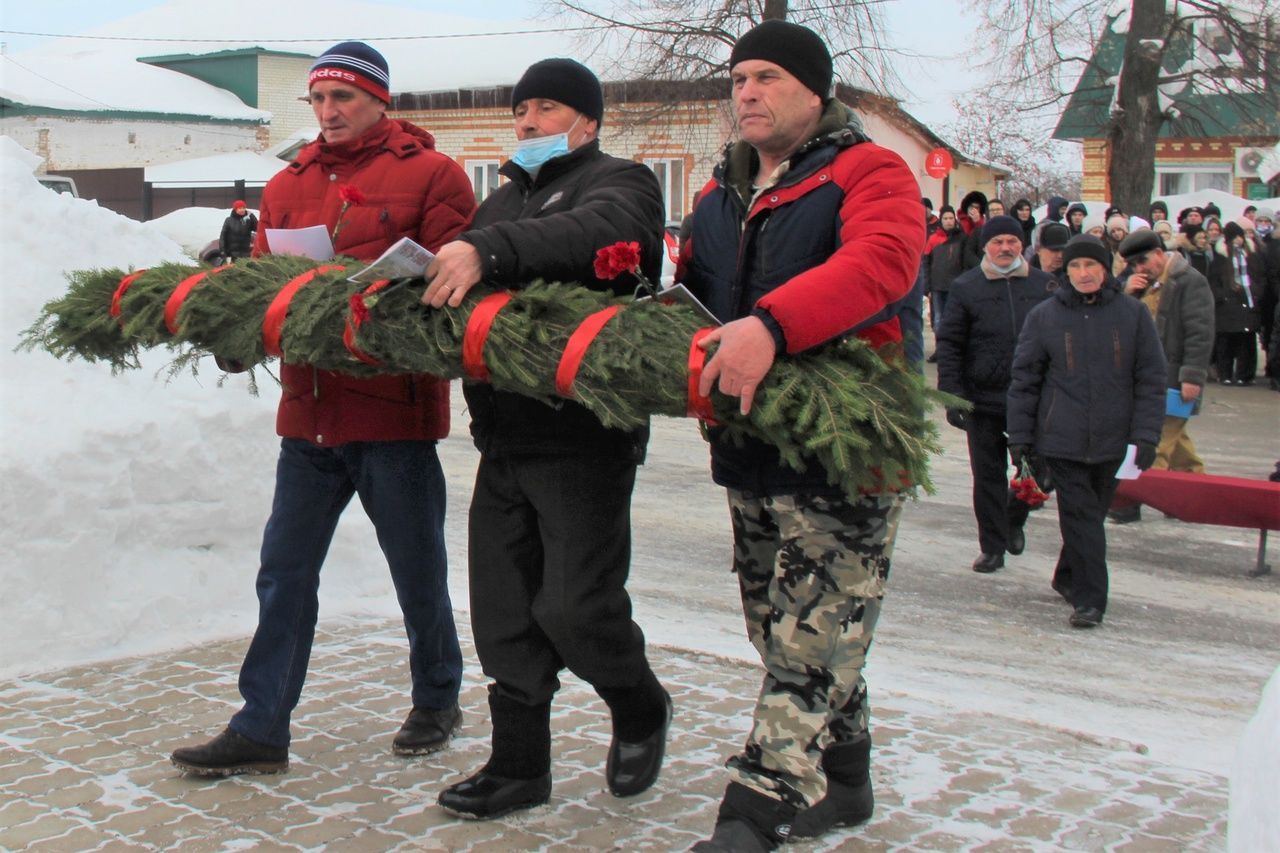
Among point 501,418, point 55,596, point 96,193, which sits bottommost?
point 55,596

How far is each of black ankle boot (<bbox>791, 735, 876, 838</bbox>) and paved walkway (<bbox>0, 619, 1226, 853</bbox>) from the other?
66mm

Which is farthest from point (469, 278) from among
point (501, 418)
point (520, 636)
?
point (520, 636)

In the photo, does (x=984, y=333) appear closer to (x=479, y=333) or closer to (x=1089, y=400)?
(x=1089, y=400)

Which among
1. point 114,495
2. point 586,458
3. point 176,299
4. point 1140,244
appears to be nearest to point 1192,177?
point 1140,244

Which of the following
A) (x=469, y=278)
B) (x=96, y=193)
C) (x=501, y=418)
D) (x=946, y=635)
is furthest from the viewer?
(x=96, y=193)

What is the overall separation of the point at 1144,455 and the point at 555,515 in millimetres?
4315

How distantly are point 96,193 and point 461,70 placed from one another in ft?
39.9

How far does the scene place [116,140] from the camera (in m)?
45.2

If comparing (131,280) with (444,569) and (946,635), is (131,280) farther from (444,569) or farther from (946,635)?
(946,635)

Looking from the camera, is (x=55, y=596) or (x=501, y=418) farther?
(x=55, y=596)

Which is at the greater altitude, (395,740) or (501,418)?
(501,418)

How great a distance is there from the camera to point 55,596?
5492 mm

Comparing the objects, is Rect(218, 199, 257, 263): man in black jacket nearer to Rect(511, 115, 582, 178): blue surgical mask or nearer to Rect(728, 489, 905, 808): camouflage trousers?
Rect(511, 115, 582, 178): blue surgical mask

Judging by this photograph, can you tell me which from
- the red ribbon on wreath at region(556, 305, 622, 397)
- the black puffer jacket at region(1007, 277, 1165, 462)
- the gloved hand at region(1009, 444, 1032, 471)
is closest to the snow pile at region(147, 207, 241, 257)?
the gloved hand at region(1009, 444, 1032, 471)
